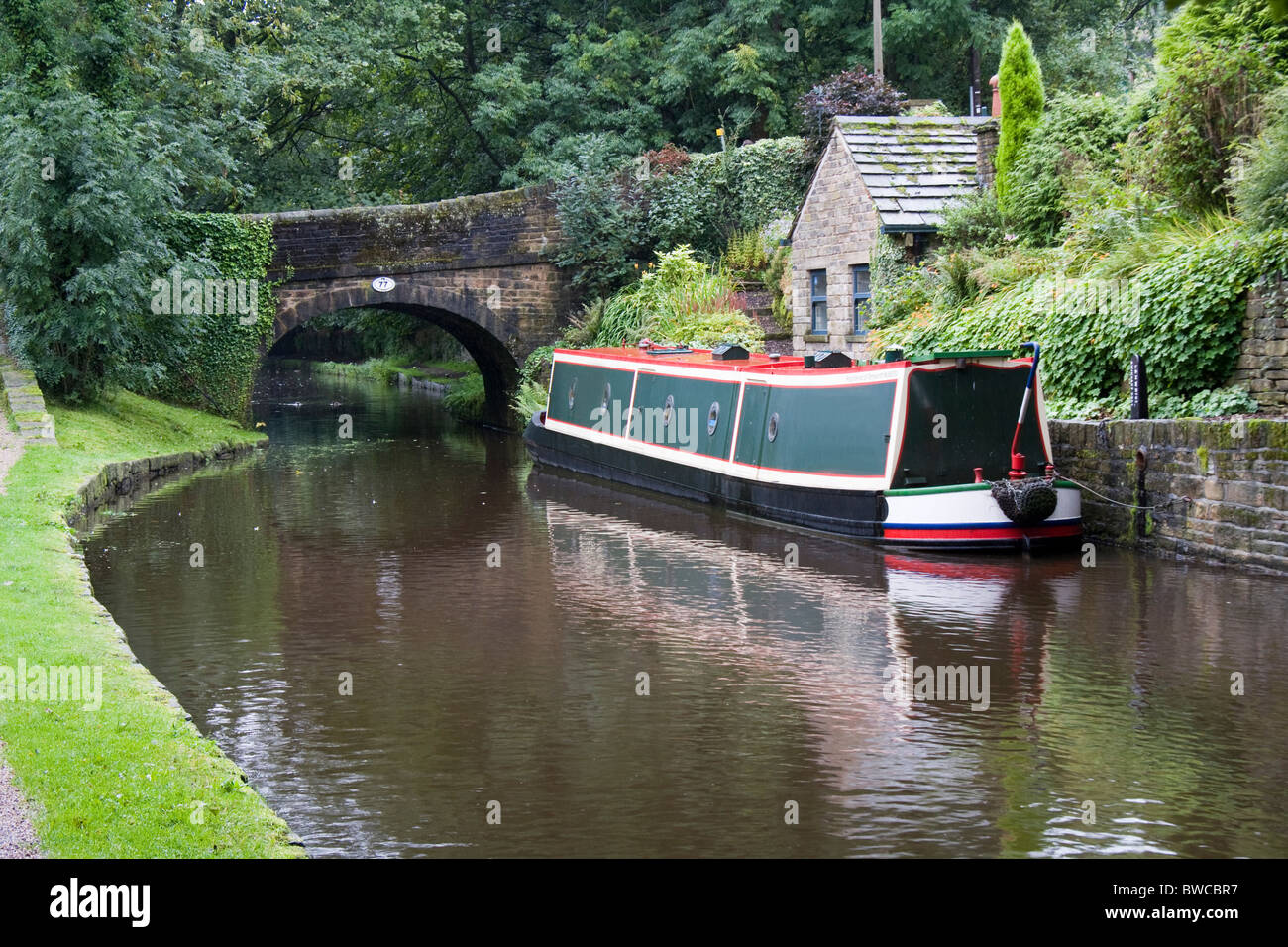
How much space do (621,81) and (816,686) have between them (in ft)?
76.0

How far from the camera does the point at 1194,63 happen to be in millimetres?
13789

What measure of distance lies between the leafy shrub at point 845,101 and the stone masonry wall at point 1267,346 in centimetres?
1338

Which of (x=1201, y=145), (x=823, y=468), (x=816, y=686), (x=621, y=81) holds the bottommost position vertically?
(x=816, y=686)

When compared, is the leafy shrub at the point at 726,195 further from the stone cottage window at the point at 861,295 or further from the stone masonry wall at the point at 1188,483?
the stone masonry wall at the point at 1188,483

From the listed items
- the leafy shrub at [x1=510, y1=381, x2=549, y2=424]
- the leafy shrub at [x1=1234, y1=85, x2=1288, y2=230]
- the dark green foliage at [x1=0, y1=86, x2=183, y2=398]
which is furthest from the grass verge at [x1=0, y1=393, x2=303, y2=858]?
the leafy shrub at [x1=510, y1=381, x2=549, y2=424]

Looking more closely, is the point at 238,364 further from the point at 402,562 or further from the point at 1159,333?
the point at 1159,333

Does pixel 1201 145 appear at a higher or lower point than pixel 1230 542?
higher

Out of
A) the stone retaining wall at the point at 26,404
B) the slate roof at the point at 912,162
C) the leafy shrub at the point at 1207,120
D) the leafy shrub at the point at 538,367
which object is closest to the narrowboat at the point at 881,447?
the leafy shrub at the point at 1207,120

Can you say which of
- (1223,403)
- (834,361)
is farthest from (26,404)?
(1223,403)

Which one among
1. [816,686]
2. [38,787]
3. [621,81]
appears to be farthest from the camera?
[621,81]

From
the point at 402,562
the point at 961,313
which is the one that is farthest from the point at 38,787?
the point at 961,313

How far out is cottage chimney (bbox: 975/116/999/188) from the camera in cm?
1830

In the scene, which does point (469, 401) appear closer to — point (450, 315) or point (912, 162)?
point (450, 315)

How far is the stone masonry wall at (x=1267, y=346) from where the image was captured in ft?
34.7
